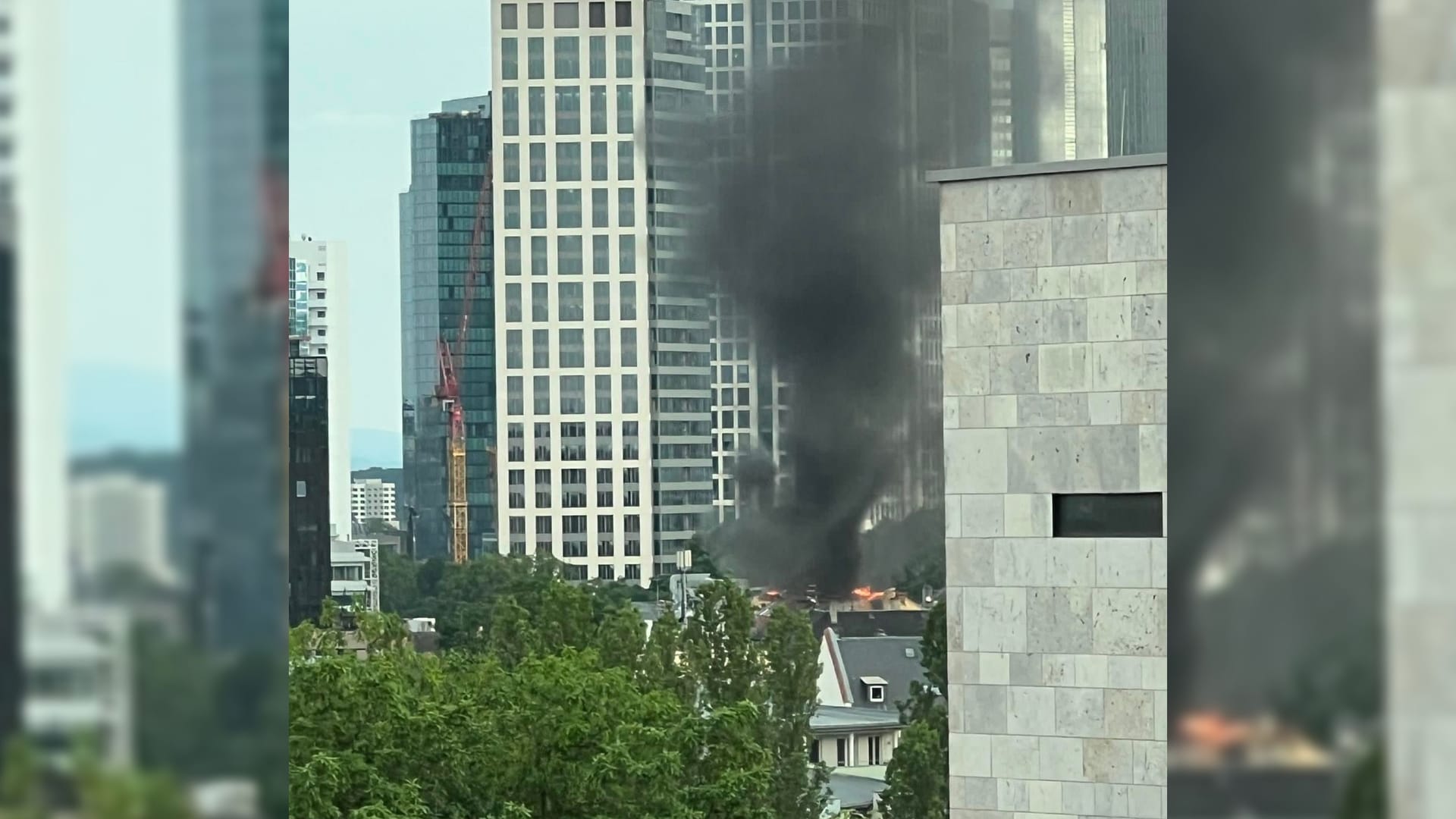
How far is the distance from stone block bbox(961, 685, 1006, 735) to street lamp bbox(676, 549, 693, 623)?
878cm

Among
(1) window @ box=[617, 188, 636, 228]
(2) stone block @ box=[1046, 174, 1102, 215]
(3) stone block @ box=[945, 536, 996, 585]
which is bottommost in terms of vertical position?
(3) stone block @ box=[945, 536, 996, 585]

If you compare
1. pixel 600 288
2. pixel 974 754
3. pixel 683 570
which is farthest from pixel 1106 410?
pixel 600 288

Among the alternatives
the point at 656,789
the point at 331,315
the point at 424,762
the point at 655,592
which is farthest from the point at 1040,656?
the point at 331,315

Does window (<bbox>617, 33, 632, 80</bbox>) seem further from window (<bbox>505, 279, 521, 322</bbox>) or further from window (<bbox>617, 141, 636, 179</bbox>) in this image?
window (<bbox>505, 279, 521, 322</bbox>)

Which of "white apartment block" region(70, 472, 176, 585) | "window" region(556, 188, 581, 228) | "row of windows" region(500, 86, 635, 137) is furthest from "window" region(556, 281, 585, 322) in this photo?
"white apartment block" region(70, 472, 176, 585)

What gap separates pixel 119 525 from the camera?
904 mm

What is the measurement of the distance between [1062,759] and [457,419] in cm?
1218

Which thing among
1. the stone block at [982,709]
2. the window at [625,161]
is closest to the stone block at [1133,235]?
the stone block at [982,709]

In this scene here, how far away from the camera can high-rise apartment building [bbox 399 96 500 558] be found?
63.2 ft

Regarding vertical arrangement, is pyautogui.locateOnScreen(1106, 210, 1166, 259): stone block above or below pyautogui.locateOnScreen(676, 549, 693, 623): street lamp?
above

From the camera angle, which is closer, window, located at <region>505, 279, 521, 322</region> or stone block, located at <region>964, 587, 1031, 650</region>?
stone block, located at <region>964, 587, 1031, 650</region>

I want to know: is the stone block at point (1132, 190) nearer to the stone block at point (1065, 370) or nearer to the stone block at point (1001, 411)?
the stone block at point (1065, 370)

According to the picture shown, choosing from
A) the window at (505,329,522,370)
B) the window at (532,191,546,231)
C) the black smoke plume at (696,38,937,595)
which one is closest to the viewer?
the black smoke plume at (696,38,937,595)

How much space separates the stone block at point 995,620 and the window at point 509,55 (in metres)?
13.4
